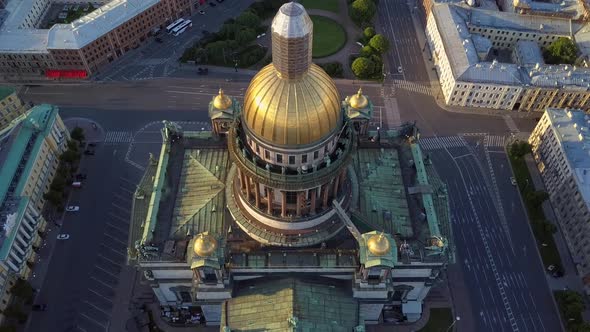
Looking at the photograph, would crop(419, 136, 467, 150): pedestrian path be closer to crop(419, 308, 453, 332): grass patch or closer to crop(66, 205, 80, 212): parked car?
crop(419, 308, 453, 332): grass patch

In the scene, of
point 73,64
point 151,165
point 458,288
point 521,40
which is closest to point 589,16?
point 521,40

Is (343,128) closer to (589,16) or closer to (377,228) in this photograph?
(377,228)

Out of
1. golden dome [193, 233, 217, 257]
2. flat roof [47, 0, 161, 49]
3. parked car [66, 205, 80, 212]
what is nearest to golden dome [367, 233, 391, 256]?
golden dome [193, 233, 217, 257]

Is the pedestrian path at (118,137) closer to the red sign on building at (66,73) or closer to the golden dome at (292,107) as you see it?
the red sign on building at (66,73)

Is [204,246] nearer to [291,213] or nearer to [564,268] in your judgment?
[291,213]

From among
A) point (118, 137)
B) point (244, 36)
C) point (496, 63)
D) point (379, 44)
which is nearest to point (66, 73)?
point (118, 137)

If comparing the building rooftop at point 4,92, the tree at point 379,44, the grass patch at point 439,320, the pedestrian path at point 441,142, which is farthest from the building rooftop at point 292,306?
the tree at point 379,44

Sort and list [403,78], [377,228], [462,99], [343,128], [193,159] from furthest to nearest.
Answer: [403,78] < [462,99] < [193,159] < [377,228] < [343,128]
